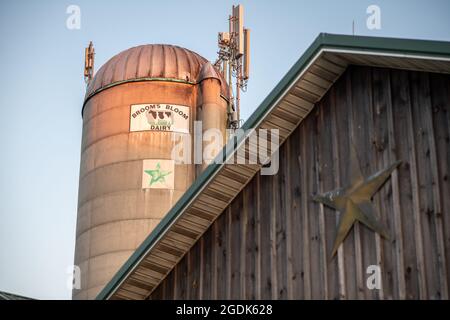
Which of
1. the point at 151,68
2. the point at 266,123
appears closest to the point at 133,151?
the point at 151,68

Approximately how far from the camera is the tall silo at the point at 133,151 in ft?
79.4

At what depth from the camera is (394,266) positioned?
10.2m

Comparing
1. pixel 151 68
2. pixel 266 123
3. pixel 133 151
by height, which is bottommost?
pixel 266 123

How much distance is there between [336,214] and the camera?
11164 millimetres

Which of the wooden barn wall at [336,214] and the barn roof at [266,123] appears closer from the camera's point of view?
the wooden barn wall at [336,214]

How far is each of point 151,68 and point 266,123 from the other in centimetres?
1390

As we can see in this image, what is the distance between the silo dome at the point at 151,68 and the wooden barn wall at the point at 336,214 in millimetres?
12871

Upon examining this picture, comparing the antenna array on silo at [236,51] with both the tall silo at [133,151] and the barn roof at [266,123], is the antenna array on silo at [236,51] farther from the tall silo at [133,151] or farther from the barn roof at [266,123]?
the barn roof at [266,123]

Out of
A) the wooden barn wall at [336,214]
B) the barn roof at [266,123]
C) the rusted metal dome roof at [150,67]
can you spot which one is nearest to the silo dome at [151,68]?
the rusted metal dome roof at [150,67]

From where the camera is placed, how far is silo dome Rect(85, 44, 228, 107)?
25484 mm

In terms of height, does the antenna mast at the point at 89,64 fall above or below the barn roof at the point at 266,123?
above

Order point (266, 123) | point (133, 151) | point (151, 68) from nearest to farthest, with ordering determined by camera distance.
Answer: point (266, 123) < point (133, 151) < point (151, 68)

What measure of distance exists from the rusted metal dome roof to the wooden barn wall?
42.1ft

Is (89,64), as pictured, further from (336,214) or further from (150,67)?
(336,214)
